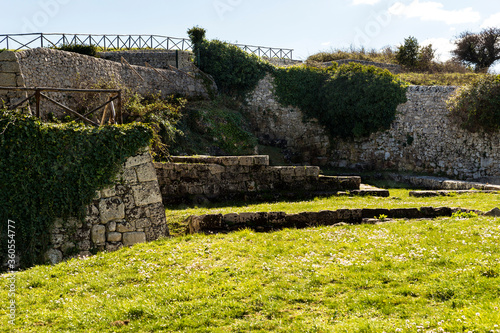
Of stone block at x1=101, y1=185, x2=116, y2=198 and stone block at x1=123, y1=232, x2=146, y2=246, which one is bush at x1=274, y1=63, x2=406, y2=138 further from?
stone block at x1=101, y1=185, x2=116, y2=198

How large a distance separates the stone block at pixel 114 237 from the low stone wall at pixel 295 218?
1.67 m

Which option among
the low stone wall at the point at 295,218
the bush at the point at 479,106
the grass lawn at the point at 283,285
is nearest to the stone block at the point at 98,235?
the grass lawn at the point at 283,285

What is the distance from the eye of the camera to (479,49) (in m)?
36.7

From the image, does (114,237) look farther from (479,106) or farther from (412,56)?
(412,56)

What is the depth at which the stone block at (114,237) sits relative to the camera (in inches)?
364

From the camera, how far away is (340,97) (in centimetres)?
2384

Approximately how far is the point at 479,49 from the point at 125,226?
3725 centimetres

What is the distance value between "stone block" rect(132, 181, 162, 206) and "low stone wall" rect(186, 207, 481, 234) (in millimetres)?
1080

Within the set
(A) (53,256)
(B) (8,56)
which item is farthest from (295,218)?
(B) (8,56)

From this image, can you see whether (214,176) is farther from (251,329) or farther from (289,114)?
(289,114)

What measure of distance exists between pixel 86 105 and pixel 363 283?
1458 cm

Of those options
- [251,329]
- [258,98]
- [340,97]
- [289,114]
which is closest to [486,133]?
[340,97]

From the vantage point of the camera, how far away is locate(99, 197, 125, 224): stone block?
9180mm

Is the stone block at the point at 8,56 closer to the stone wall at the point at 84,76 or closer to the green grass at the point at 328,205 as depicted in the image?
the stone wall at the point at 84,76
